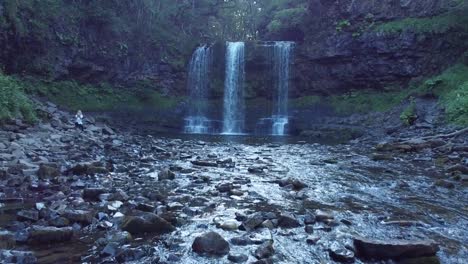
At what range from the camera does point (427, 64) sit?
89.2 feet

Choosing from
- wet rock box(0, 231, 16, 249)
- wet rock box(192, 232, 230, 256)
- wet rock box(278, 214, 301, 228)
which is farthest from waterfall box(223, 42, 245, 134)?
wet rock box(0, 231, 16, 249)

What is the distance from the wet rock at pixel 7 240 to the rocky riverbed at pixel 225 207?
0.5 inches

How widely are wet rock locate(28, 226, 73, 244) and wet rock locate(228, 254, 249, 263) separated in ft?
7.89

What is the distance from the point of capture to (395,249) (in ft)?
17.7

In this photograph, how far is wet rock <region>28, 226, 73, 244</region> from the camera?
5.51 metres

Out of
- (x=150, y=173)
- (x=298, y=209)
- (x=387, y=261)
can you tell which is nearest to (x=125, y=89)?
→ (x=150, y=173)

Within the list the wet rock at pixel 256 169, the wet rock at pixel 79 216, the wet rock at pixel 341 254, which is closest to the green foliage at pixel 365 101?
the wet rock at pixel 256 169

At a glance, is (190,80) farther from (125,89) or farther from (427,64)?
(427,64)

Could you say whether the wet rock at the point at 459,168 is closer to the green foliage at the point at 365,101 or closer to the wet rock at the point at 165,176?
the wet rock at the point at 165,176

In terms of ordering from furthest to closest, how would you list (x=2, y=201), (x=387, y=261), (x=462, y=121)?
1. (x=462, y=121)
2. (x=2, y=201)
3. (x=387, y=261)

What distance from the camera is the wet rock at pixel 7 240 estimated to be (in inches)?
209

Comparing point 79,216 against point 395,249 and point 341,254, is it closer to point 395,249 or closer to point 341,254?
point 341,254

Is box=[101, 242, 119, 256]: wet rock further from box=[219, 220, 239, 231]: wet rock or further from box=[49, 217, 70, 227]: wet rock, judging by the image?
box=[219, 220, 239, 231]: wet rock

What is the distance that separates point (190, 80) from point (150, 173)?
908 inches
